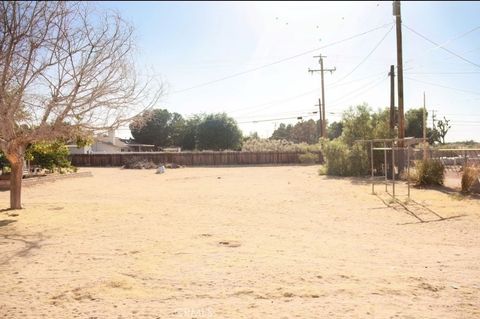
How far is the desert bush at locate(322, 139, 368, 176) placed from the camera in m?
27.1

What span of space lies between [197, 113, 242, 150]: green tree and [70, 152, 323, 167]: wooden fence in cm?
1300

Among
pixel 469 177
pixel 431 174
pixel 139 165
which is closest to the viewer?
pixel 469 177

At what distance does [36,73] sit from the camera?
35.2ft

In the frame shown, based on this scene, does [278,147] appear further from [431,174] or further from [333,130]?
[431,174]

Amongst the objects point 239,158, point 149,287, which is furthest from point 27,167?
point 239,158

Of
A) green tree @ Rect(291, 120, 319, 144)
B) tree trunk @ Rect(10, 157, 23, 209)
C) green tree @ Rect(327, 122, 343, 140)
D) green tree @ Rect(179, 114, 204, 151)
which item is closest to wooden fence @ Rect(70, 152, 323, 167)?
green tree @ Rect(179, 114, 204, 151)

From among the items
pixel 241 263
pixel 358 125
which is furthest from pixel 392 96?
pixel 241 263

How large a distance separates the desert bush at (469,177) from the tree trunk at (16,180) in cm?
1449

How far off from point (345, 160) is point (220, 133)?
131ft

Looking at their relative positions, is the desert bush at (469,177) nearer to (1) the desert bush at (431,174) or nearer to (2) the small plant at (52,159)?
(1) the desert bush at (431,174)

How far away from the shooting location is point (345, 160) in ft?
90.4

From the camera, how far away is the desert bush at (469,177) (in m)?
15.5

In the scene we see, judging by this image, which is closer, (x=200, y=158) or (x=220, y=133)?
(x=200, y=158)

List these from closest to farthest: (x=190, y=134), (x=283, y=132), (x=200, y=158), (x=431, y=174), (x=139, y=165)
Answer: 1. (x=431, y=174)
2. (x=139, y=165)
3. (x=200, y=158)
4. (x=190, y=134)
5. (x=283, y=132)
